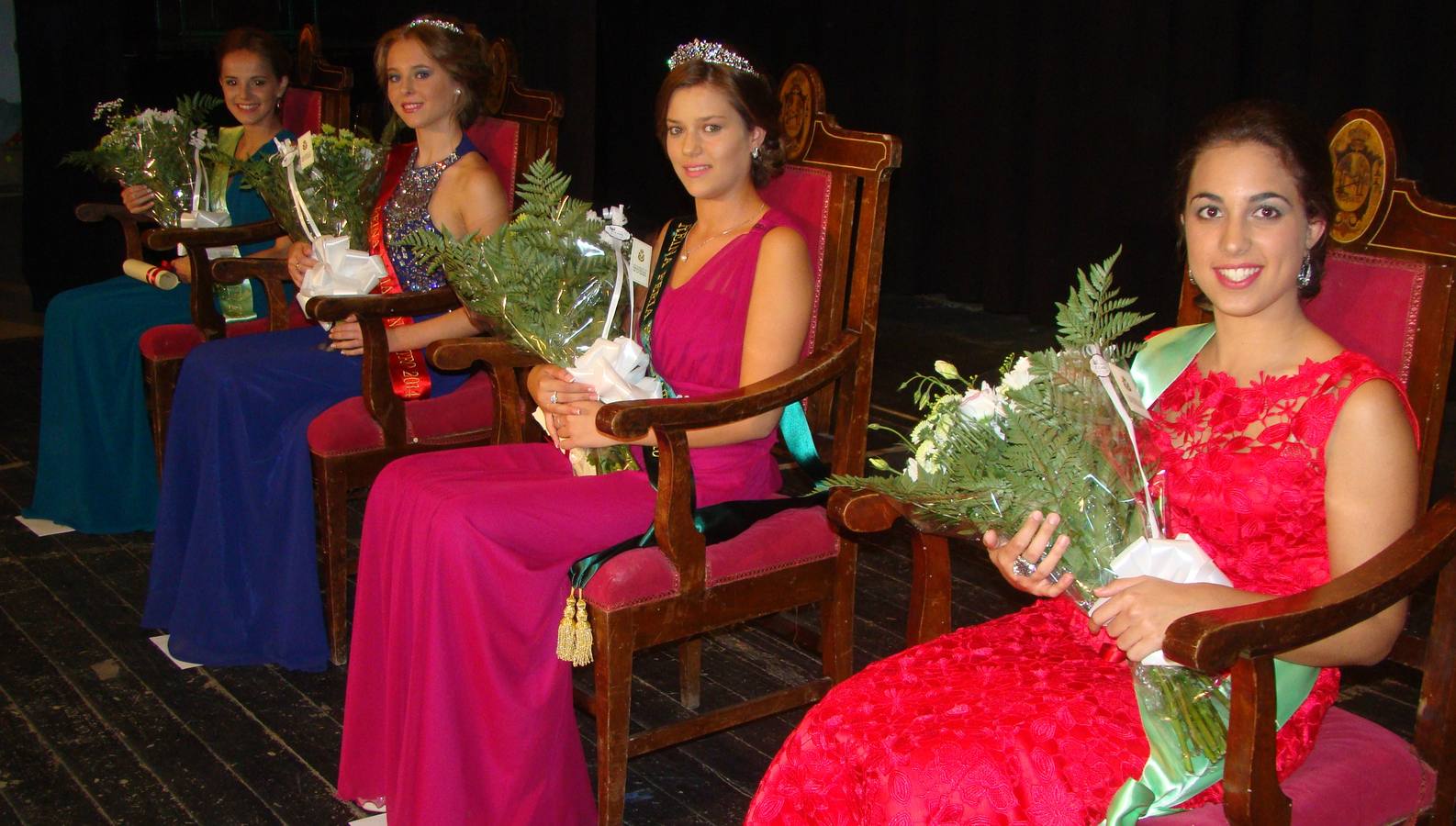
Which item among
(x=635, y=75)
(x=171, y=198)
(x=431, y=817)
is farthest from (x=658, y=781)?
(x=635, y=75)

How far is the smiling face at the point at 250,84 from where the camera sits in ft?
13.3

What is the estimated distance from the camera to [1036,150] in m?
6.21

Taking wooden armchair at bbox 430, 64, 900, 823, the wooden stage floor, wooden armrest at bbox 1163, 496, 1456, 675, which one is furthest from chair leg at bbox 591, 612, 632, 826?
wooden armrest at bbox 1163, 496, 1456, 675

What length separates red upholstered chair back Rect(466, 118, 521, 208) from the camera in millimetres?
3354

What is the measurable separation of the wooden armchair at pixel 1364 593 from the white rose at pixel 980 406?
0.84 feet

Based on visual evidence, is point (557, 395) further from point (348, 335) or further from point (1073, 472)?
point (1073, 472)

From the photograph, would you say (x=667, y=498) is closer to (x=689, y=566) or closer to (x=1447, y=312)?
(x=689, y=566)

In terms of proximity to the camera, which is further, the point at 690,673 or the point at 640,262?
the point at 690,673

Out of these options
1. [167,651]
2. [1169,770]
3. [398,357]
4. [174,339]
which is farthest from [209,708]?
[1169,770]

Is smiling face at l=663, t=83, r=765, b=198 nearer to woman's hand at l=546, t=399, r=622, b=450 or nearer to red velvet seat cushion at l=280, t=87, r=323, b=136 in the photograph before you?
woman's hand at l=546, t=399, r=622, b=450

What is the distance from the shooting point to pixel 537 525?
7.71 feet

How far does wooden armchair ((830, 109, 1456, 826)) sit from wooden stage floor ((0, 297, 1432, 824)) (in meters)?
0.93

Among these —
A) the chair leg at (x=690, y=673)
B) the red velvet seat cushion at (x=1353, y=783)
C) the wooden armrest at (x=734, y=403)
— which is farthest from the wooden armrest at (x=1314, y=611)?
the chair leg at (x=690, y=673)

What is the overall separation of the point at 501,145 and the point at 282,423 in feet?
2.76
